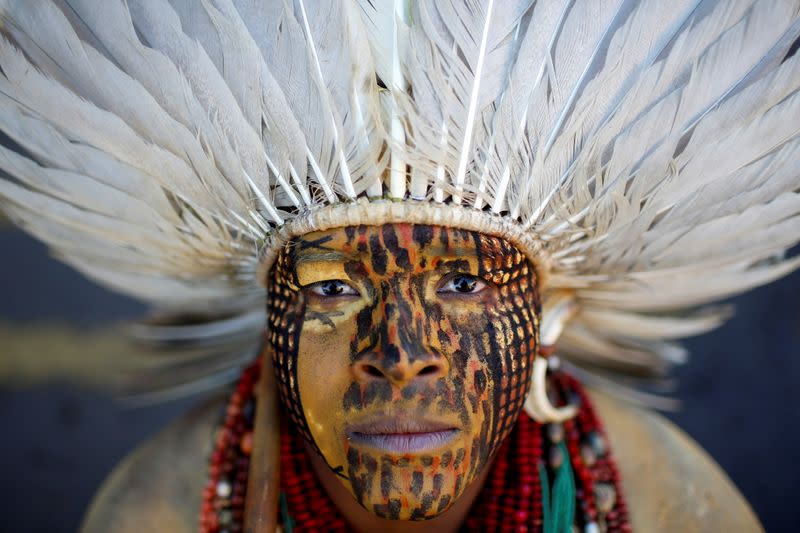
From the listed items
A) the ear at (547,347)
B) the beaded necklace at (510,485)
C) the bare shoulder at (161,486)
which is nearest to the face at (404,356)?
the ear at (547,347)

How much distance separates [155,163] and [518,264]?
75cm

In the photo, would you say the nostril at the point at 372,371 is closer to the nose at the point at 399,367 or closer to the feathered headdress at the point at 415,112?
the nose at the point at 399,367

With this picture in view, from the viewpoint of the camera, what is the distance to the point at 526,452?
1.84 metres

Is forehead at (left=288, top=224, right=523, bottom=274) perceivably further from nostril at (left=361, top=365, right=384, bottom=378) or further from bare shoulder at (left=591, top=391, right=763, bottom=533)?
bare shoulder at (left=591, top=391, right=763, bottom=533)

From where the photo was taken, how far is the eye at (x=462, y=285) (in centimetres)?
149

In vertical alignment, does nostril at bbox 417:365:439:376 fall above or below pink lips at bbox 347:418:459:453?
above

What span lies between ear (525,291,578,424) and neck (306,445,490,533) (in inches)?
7.8

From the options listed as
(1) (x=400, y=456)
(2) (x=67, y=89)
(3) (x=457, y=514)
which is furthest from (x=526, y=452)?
(2) (x=67, y=89)

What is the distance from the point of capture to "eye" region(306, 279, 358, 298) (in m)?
1.50

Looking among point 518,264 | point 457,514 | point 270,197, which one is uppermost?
point 270,197

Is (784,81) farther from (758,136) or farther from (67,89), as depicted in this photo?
(67,89)

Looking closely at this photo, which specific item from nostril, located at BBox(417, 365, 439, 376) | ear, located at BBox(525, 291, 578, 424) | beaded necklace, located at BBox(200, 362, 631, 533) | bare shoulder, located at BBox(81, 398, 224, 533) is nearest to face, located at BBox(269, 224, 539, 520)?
nostril, located at BBox(417, 365, 439, 376)

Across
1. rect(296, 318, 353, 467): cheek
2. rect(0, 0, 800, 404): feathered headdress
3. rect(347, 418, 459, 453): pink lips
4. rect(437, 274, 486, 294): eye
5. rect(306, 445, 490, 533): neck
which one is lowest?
rect(306, 445, 490, 533): neck

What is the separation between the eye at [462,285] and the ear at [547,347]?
316mm
